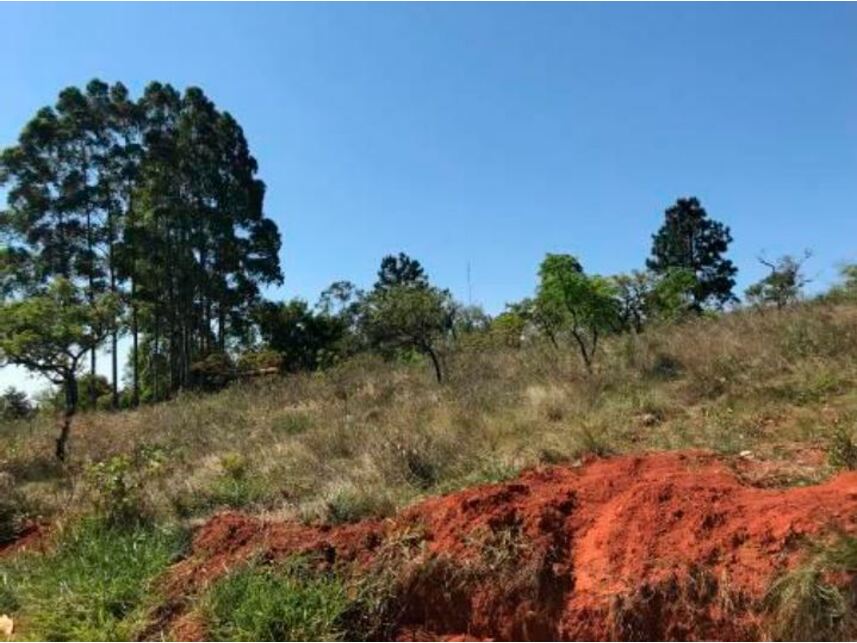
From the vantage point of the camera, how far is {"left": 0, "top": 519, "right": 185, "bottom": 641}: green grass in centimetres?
537

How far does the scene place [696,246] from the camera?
56.0 meters

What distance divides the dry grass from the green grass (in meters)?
0.86

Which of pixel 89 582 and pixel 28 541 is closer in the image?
pixel 89 582

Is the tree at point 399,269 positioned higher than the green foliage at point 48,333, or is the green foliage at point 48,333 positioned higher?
the tree at point 399,269

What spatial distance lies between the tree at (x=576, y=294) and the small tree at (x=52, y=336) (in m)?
8.78

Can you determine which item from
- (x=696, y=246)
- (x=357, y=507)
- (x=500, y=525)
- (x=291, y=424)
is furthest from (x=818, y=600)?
(x=696, y=246)

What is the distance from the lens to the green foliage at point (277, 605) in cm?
484

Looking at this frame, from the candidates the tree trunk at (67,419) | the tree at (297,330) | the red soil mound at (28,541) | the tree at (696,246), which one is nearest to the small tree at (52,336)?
the tree trunk at (67,419)

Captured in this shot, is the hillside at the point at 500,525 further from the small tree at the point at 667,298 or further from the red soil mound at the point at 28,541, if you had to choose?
the small tree at the point at 667,298

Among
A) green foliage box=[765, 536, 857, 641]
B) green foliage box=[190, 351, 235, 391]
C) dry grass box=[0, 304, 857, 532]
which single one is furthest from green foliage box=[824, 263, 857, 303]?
green foliage box=[190, 351, 235, 391]

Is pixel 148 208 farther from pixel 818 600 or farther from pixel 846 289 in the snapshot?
pixel 818 600

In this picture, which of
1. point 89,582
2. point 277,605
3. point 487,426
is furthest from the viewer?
point 487,426

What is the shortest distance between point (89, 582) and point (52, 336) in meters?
9.94

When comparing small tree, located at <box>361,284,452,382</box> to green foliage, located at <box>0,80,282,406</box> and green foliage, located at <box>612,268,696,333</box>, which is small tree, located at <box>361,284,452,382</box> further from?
green foliage, located at <box>0,80,282,406</box>
